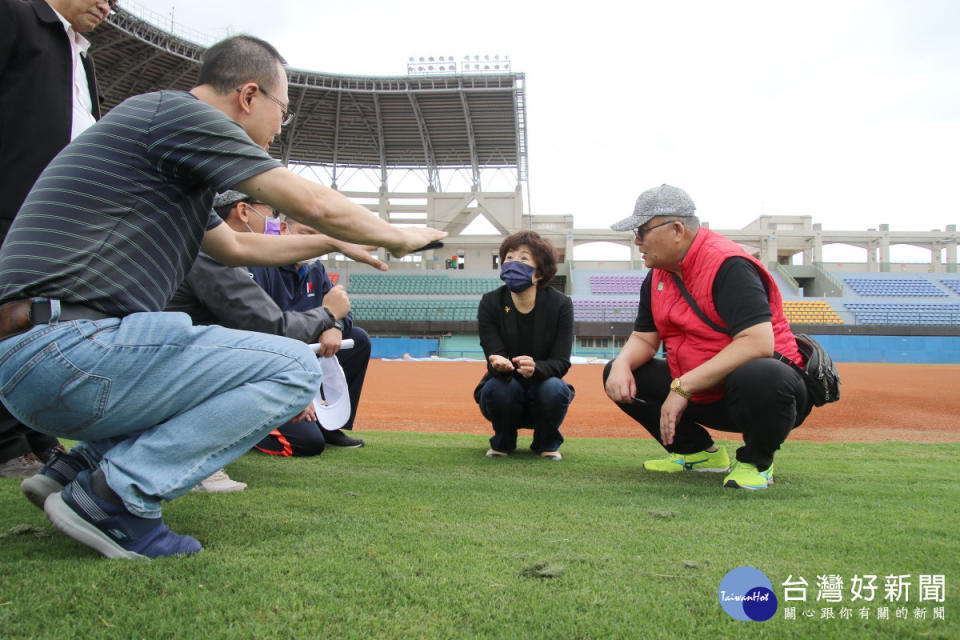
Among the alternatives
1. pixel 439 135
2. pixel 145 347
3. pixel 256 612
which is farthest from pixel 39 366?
pixel 439 135

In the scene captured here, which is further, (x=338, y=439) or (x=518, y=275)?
(x=338, y=439)

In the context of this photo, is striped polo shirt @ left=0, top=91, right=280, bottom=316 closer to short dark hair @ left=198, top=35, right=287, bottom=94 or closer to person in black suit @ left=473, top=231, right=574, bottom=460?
short dark hair @ left=198, top=35, right=287, bottom=94

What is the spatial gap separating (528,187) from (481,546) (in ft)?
103

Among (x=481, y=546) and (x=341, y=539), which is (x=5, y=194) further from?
(x=481, y=546)

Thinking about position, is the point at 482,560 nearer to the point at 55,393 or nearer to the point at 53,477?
the point at 55,393

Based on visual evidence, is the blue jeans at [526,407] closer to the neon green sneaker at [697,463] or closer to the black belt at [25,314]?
the neon green sneaker at [697,463]

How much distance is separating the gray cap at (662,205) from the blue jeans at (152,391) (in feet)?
6.22

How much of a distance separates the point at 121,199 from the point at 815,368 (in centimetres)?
286

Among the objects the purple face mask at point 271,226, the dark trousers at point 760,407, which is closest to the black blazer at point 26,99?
the purple face mask at point 271,226

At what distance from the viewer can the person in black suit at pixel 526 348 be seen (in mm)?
3758

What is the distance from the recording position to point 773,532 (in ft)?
6.30

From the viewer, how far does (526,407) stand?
3.94m

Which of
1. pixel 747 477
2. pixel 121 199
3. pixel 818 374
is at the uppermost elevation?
pixel 121 199

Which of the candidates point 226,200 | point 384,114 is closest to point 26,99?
point 226,200
